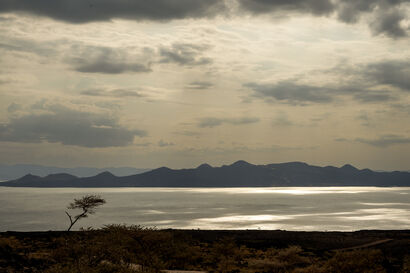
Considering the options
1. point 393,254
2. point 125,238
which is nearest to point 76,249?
point 125,238

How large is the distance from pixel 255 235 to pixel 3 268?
6215 cm

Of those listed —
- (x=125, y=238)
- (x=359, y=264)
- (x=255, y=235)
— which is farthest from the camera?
(x=255, y=235)

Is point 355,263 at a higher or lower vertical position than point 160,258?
higher

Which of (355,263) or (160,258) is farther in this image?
(160,258)

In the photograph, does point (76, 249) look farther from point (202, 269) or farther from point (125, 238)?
point (202, 269)

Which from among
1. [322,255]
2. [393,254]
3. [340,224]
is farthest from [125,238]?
[340,224]

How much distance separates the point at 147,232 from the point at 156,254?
8.31 ft

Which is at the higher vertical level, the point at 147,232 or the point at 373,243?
the point at 147,232

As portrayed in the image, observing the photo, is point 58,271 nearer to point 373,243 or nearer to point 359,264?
point 359,264

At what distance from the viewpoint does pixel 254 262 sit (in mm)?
44781

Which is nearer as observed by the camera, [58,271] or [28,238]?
[58,271]

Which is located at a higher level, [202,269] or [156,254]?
[156,254]

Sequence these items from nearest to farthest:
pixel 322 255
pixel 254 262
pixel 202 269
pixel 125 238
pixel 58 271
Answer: pixel 58 271
pixel 125 238
pixel 254 262
pixel 202 269
pixel 322 255

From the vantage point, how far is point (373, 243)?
2997 inches
